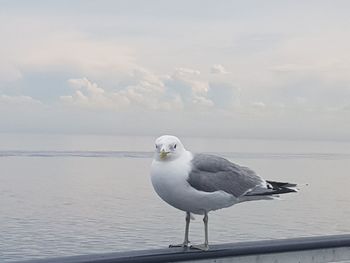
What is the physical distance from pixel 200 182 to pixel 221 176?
180 millimetres

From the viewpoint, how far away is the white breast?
2.65 metres

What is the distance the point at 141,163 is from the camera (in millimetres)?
49500

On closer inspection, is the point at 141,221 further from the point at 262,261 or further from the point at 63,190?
the point at 262,261

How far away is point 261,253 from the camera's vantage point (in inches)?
100

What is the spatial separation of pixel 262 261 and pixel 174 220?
54.6 feet

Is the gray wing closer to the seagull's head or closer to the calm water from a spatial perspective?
the seagull's head

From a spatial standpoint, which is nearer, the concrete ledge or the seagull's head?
the concrete ledge

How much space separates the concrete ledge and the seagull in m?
0.11

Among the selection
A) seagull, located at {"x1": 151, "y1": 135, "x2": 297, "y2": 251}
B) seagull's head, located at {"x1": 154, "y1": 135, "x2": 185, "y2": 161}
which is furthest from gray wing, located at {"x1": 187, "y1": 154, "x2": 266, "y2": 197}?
seagull's head, located at {"x1": 154, "y1": 135, "x2": 185, "y2": 161}

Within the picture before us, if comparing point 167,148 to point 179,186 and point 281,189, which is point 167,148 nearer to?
point 179,186

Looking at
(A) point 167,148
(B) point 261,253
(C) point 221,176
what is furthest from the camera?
(C) point 221,176

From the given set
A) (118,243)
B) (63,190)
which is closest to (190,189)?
(118,243)

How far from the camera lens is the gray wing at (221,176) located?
9.02 ft

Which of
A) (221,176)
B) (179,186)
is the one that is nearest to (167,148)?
(179,186)
